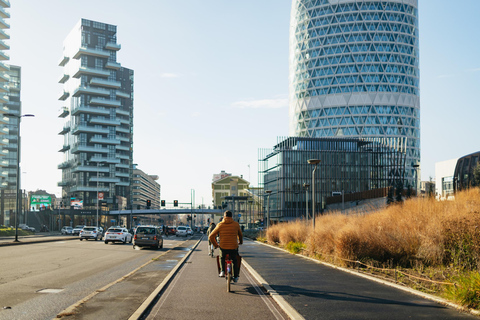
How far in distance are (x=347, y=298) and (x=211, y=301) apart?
306cm

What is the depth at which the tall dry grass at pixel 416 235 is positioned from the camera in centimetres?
1364

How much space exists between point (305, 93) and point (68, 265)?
13328cm

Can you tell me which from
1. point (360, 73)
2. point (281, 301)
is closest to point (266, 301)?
point (281, 301)

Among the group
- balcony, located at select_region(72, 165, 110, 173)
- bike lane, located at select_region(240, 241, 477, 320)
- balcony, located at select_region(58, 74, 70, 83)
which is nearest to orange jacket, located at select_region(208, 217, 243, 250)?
bike lane, located at select_region(240, 241, 477, 320)

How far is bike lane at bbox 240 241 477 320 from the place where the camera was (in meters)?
9.38

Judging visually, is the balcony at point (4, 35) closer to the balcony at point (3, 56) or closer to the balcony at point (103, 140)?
the balcony at point (3, 56)

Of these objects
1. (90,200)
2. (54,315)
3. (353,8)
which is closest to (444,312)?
(54,315)

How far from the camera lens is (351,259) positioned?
18438 millimetres

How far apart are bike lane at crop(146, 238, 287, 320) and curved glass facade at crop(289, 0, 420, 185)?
424 feet

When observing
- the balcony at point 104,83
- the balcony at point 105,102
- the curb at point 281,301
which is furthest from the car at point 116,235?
the balcony at point 104,83

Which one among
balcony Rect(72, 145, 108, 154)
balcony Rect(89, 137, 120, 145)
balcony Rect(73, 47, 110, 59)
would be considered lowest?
balcony Rect(72, 145, 108, 154)

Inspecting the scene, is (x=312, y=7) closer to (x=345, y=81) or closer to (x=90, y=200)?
(x=345, y=81)

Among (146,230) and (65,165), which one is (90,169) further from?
(146,230)

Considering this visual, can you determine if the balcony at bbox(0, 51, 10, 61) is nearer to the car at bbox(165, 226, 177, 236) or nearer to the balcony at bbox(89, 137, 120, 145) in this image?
the balcony at bbox(89, 137, 120, 145)
